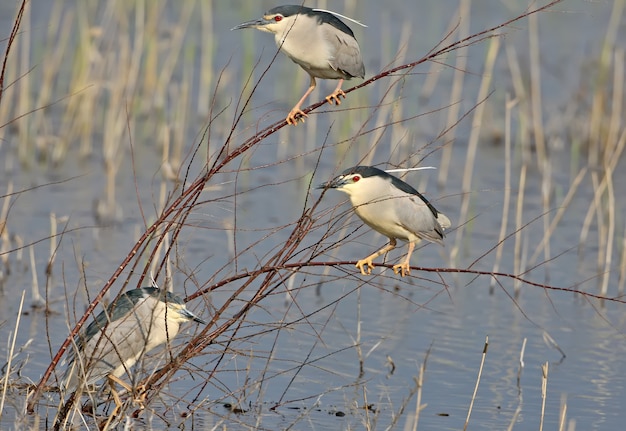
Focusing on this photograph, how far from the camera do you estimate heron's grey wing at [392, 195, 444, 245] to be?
187 inches

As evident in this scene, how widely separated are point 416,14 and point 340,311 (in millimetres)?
8790

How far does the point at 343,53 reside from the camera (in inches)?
203

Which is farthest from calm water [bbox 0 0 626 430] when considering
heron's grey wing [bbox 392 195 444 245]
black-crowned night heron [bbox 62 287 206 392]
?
heron's grey wing [bbox 392 195 444 245]

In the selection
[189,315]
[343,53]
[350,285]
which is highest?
[343,53]

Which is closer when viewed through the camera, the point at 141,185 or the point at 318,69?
the point at 318,69

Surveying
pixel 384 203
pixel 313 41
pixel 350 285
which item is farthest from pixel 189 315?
pixel 350 285

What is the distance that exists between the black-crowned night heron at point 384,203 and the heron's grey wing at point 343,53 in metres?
0.60

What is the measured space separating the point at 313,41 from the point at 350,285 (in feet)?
9.27

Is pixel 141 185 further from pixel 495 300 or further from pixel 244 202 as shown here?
pixel 495 300

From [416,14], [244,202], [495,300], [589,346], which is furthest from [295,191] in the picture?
[416,14]

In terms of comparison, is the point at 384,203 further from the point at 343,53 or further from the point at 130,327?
the point at 130,327

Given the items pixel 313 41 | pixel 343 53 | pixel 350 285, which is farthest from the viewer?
pixel 350 285

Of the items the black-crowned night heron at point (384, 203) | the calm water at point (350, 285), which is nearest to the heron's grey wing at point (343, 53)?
the calm water at point (350, 285)

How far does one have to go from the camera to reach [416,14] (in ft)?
49.8
